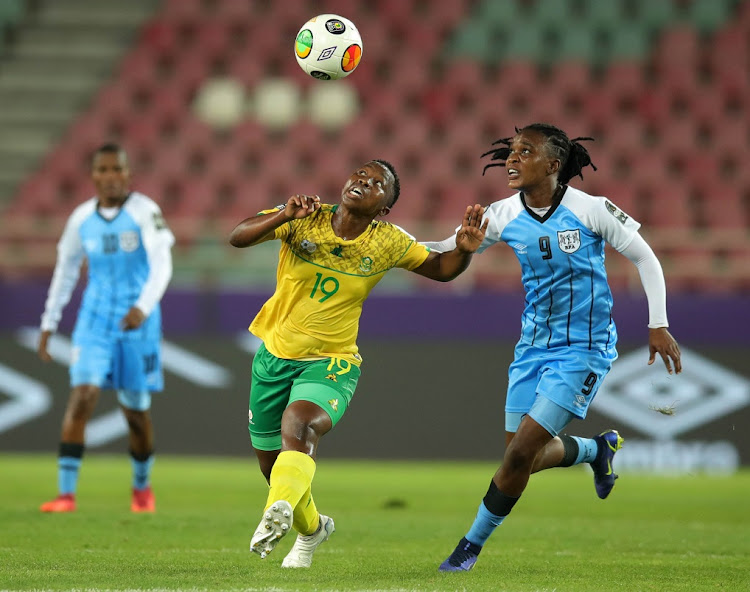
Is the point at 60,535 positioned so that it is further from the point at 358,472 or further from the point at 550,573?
the point at 358,472

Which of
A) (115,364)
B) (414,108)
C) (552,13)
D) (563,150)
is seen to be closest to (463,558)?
(563,150)

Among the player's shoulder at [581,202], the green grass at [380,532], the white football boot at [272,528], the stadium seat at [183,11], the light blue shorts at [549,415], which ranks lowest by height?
the green grass at [380,532]

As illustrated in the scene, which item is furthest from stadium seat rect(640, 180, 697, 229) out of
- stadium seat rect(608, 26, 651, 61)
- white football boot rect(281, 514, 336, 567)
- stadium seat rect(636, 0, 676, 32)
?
white football boot rect(281, 514, 336, 567)

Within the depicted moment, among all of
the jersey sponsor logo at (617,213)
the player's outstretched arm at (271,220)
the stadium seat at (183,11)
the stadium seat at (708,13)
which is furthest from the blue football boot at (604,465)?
the stadium seat at (183,11)

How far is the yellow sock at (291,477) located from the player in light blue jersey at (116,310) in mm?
3477

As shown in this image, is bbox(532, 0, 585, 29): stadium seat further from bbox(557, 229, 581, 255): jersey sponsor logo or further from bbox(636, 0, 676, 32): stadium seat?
bbox(557, 229, 581, 255): jersey sponsor logo

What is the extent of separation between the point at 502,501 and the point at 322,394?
1076mm

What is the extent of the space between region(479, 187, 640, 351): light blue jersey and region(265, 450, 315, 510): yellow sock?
1.52 m

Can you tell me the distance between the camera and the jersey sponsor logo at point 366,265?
6.35 metres

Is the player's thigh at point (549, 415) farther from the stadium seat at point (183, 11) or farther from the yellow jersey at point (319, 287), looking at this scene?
the stadium seat at point (183, 11)

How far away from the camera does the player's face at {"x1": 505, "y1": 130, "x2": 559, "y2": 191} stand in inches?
252

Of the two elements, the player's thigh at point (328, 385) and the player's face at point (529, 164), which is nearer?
the player's thigh at point (328, 385)

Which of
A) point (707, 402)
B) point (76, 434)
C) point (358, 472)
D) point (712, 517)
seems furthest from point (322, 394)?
point (707, 402)

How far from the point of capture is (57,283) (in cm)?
924
